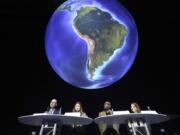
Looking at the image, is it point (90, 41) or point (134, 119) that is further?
point (90, 41)

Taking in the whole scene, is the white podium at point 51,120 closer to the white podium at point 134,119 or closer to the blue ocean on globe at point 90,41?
the white podium at point 134,119

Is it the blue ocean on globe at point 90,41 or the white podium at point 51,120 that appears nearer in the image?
the white podium at point 51,120

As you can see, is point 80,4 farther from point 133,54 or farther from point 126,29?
point 133,54

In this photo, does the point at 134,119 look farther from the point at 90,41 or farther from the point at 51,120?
the point at 90,41

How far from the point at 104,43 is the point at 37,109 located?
3.63 metres

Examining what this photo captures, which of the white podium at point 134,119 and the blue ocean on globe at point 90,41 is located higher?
the blue ocean on globe at point 90,41

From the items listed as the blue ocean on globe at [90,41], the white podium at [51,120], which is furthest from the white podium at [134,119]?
the blue ocean on globe at [90,41]

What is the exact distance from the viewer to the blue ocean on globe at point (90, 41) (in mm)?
4371

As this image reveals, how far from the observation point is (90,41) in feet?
14.3

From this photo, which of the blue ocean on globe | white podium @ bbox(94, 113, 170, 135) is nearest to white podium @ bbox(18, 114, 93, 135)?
white podium @ bbox(94, 113, 170, 135)

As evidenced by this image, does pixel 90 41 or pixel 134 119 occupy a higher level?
pixel 90 41

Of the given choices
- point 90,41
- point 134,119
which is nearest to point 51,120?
point 134,119

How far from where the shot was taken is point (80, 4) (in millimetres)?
4582

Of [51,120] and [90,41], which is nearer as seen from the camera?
[51,120]
